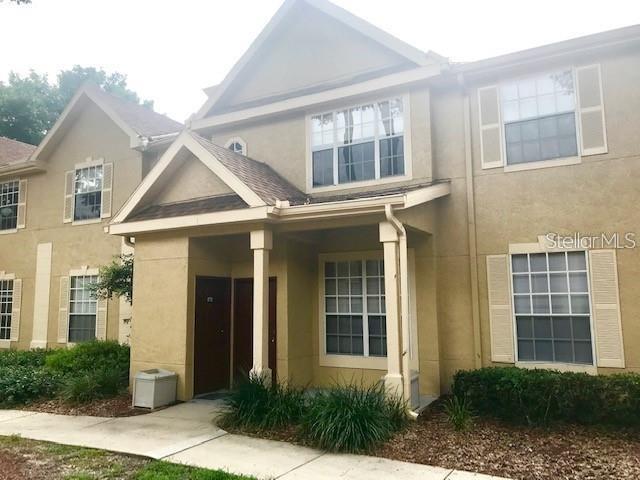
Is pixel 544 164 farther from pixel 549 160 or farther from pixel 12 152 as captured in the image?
pixel 12 152

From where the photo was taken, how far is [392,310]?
771 centimetres

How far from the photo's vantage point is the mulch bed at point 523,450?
225 inches

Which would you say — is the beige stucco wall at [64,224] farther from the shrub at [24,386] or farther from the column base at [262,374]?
the column base at [262,374]

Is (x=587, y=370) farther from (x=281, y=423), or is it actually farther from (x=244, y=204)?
(x=244, y=204)

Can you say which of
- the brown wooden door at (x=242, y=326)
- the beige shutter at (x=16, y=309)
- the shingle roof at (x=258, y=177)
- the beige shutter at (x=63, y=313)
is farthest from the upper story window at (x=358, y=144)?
the beige shutter at (x=16, y=309)

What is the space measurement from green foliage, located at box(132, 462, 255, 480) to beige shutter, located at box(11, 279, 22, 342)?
11.4 m

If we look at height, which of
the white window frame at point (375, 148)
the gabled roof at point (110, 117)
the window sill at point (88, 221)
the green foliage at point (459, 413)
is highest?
the gabled roof at point (110, 117)

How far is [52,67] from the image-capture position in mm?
32750

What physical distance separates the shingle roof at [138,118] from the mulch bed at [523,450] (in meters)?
10.6

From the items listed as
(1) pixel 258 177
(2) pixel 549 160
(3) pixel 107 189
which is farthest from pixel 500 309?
(3) pixel 107 189

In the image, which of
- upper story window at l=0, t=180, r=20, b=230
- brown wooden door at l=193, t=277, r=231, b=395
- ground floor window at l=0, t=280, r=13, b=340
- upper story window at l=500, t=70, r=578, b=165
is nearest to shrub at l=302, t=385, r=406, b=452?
brown wooden door at l=193, t=277, r=231, b=395

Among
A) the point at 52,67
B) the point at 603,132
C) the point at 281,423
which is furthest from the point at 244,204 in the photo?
the point at 52,67

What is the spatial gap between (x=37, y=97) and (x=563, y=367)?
103 feet

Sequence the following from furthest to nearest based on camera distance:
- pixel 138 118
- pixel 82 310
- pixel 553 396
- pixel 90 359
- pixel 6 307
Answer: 1. pixel 6 307
2. pixel 138 118
3. pixel 82 310
4. pixel 90 359
5. pixel 553 396
